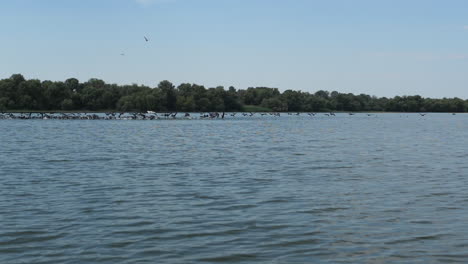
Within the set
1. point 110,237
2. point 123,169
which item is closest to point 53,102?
point 123,169

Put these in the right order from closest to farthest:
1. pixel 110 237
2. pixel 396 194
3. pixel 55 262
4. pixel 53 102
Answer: pixel 55 262 → pixel 110 237 → pixel 396 194 → pixel 53 102

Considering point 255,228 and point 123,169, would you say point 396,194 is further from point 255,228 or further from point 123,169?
point 123,169

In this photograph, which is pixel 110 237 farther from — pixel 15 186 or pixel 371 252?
pixel 15 186

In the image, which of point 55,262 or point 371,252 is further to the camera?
point 371,252

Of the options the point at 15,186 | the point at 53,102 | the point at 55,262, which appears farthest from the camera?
the point at 53,102

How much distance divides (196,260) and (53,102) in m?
189

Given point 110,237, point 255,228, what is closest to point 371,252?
point 255,228

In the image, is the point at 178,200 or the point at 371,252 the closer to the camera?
the point at 371,252

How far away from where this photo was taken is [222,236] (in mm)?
12625

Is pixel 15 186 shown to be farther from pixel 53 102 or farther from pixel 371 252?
pixel 53 102

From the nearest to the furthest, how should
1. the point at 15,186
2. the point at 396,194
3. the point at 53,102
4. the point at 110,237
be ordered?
the point at 110,237 < the point at 396,194 < the point at 15,186 < the point at 53,102

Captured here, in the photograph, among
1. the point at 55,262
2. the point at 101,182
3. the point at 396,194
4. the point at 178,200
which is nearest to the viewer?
the point at 55,262

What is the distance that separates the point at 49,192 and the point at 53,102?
591 feet

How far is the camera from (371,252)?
11.4m
